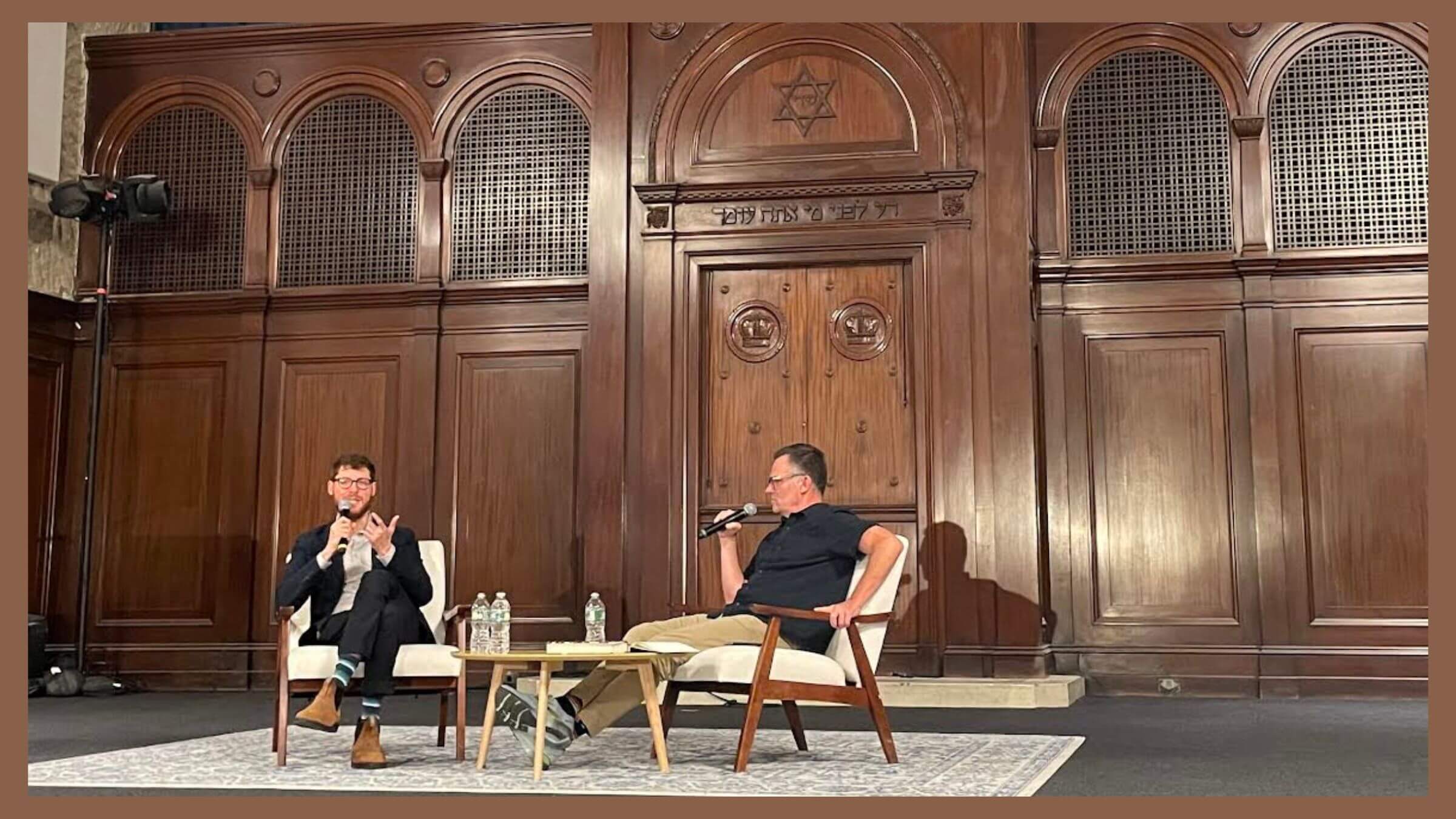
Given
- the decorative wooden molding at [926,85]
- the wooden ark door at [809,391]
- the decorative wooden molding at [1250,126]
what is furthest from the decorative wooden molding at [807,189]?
the decorative wooden molding at [1250,126]

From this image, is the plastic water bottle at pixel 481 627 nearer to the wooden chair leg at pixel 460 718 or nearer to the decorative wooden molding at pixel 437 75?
the wooden chair leg at pixel 460 718

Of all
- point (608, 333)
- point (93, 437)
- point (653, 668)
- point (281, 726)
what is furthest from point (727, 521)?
point (93, 437)

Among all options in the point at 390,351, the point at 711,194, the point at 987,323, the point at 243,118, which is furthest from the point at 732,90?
the point at 243,118

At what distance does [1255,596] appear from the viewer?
747 cm

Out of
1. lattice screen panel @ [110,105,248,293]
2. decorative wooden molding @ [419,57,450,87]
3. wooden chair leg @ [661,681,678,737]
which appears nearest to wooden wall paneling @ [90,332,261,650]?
lattice screen panel @ [110,105,248,293]

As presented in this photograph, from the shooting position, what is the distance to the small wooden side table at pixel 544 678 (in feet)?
13.4

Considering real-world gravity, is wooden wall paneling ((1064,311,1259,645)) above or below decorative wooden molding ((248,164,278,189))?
below

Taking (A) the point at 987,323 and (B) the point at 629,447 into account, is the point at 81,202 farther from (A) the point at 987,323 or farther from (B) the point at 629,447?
(A) the point at 987,323

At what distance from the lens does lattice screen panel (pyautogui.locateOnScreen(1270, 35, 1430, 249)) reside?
7.56 meters

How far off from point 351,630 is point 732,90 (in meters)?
4.23

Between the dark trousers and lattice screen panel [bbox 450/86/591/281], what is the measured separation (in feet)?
12.8

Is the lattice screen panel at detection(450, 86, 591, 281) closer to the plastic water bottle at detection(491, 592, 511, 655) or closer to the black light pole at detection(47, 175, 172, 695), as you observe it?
the black light pole at detection(47, 175, 172, 695)

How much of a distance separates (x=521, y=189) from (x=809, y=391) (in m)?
2.08

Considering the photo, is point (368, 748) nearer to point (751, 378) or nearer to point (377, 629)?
point (377, 629)
